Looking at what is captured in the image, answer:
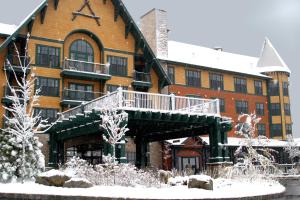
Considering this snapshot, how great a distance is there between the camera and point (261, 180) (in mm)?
24297

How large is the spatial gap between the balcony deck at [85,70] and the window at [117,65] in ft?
3.43

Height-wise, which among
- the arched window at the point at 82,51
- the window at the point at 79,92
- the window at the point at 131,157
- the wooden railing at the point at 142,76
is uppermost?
the arched window at the point at 82,51

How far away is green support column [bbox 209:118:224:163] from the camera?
2739 centimetres

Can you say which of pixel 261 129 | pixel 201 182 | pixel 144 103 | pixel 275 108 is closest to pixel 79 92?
pixel 144 103

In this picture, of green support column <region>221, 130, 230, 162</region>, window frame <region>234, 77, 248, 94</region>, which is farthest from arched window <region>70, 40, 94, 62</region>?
window frame <region>234, 77, 248, 94</region>

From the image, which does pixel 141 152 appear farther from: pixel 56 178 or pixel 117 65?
pixel 56 178

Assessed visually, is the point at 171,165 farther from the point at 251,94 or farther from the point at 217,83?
the point at 251,94

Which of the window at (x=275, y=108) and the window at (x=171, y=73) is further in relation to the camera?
the window at (x=275, y=108)

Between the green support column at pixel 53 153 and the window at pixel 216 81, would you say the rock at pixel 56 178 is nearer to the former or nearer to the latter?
the green support column at pixel 53 153

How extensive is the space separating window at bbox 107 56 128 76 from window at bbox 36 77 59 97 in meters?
5.36

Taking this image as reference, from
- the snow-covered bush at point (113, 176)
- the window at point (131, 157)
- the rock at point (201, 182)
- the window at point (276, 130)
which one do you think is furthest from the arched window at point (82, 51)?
the window at point (276, 130)

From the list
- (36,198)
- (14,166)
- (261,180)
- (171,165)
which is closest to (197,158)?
(171,165)

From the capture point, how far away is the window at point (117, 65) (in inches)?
1489

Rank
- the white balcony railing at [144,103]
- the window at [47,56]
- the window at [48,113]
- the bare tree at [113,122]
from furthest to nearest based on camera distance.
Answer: the window at [47,56] < the window at [48,113] < the white balcony railing at [144,103] < the bare tree at [113,122]
